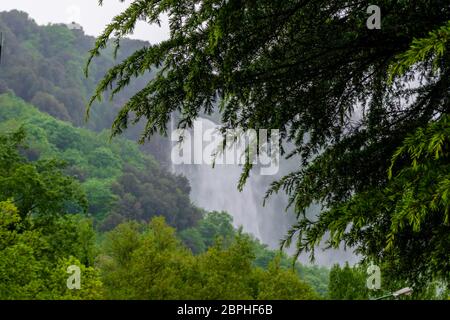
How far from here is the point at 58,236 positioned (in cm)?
2133

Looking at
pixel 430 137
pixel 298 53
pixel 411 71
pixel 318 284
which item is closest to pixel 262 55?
pixel 298 53

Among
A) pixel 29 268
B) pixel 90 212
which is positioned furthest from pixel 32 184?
pixel 90 212

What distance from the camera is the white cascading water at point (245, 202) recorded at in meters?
120

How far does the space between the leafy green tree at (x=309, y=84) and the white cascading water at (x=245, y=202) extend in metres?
109

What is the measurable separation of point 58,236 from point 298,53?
17.2 m

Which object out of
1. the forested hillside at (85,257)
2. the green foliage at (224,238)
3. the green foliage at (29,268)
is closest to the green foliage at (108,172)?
the green foliage at (224,238)

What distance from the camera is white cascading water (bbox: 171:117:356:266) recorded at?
393 feet

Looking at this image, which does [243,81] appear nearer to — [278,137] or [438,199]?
[278,137]

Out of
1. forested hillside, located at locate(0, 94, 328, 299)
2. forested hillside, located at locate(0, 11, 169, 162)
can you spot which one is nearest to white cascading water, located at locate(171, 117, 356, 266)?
forested hillside, located at locate(0, 11, 169, 162)

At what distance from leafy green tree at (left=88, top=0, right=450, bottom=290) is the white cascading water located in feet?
358

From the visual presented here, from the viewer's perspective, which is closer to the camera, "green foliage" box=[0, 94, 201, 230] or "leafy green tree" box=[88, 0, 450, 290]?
"leafy green tree" box=[88, 0, 450, 290]

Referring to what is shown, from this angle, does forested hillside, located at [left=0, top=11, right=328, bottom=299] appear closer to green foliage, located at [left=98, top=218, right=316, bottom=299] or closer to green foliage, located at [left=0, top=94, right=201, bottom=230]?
green foliage, located at [left=98, top=218, right=316, bottom=299]

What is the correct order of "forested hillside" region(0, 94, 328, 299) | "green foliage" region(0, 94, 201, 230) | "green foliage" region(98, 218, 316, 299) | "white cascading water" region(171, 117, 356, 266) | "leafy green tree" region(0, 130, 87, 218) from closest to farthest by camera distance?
"forested hillside" region(0, 94, 328, 299)
"leafy green tree" region(0, 130, 87, 218)
"green foliage" region(98, 218, 316, 299)
"green foliage" region(0, 94, 201, 230)
"white cascading water" region(171, 117, 356, 266)

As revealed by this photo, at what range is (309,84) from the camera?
20.2 feet
